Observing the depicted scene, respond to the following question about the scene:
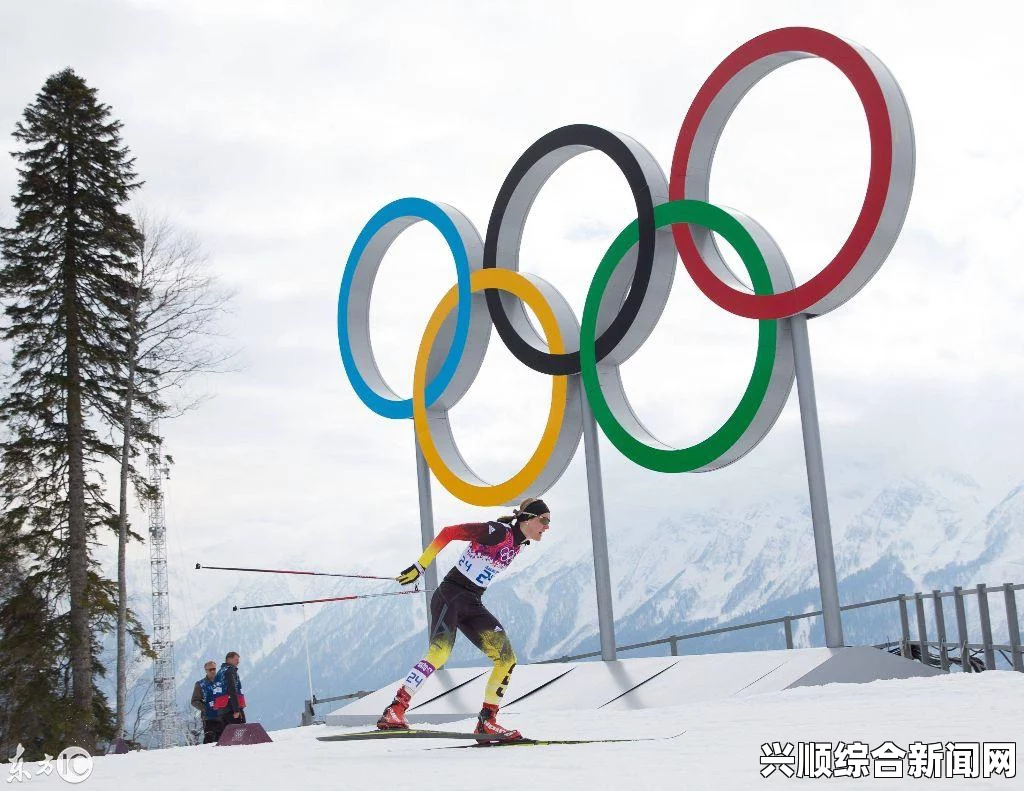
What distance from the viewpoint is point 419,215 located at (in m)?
17.2

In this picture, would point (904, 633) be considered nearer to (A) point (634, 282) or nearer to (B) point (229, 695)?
(A) point (634, 282)

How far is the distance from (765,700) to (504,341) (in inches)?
254

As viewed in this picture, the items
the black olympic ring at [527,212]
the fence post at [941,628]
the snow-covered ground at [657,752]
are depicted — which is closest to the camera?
the snow-covered ground at [657,752]

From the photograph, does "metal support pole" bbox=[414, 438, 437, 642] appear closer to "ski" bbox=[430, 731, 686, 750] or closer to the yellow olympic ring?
the yellow olympic ring

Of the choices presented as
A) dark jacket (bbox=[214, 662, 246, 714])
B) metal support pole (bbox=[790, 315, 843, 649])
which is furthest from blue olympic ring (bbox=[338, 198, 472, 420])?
metal support pole (bbox=[790, 315, 843, 649])

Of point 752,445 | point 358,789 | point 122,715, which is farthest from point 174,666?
point 358,789

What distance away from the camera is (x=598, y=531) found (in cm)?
1444

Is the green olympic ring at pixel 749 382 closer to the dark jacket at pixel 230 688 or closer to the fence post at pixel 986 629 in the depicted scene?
the fence post at pixel 986 629

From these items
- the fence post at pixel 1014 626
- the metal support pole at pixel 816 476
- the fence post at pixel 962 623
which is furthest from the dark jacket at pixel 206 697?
the fence post at pixel 1014 626

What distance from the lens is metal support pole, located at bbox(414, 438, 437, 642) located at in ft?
53.1

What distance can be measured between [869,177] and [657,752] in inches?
273

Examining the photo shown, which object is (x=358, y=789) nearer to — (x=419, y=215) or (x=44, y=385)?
(x=419, y=215)

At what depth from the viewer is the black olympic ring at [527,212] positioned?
46.1ft

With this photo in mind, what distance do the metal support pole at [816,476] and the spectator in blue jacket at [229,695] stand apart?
659cm
